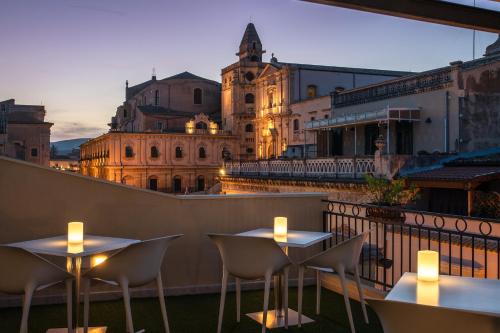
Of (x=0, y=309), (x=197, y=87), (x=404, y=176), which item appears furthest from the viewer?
(x=197, y=87)

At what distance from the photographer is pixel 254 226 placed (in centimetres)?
742

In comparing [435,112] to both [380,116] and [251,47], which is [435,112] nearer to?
[380,116]

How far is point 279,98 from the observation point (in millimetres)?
48094

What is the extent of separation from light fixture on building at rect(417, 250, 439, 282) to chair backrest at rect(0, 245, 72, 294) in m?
3.16

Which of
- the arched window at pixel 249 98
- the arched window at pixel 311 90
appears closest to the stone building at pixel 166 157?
the arched window at pixel 249 98

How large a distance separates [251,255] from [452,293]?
87.1 inches

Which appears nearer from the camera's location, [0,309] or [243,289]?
[0,309]

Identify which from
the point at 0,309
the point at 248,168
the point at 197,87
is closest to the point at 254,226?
the point at 0,309

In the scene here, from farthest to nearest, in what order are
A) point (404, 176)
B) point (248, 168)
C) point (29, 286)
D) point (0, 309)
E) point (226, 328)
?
point (248, 168)
point (404, 176)
point (0, 309)
point (226, 328)
point (29, 286)

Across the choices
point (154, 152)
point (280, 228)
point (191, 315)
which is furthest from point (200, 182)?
point (280, 228)

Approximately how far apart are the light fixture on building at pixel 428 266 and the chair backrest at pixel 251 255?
169cm

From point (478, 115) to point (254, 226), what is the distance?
749 inches

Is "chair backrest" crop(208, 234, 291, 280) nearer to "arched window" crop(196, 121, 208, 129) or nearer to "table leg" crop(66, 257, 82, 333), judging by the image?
"table leg" crop(66, 257, 82, 333)

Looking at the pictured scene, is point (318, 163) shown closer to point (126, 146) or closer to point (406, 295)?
point (406, 295)
